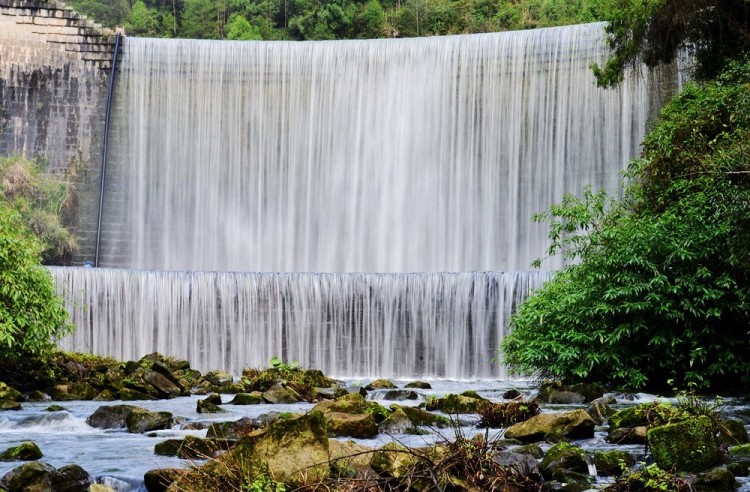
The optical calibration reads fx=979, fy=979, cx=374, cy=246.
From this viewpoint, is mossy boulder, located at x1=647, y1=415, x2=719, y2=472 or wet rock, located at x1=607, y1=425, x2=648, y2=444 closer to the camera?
mossy boulder, located at x1=647, y1=415, x2=719, y2=472

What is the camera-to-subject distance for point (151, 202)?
81.0ft

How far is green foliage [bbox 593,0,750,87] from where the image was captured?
1563 centimetres

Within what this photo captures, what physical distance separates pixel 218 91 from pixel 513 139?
7.71 meters

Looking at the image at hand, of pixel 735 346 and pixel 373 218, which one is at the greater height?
pixel 373 218

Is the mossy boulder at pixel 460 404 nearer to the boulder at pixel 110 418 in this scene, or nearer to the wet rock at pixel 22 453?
the boulder at pixel 110 418

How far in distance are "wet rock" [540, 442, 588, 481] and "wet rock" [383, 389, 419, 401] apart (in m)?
5.68

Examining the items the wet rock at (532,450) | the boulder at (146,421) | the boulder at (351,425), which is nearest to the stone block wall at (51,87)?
the boulder at (146,421)

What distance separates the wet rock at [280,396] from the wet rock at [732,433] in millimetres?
6028

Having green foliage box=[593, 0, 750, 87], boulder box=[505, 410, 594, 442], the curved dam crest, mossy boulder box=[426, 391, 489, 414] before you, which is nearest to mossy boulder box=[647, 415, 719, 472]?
boulder box=[505, 410, 594, 442]

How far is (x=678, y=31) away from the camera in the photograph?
16.4 m

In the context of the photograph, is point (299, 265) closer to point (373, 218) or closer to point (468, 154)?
point (373, 218)

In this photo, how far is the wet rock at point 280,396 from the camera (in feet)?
41.4

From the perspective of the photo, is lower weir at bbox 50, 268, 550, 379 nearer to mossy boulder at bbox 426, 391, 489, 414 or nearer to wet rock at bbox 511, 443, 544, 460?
mossy boulder at bbox 426, 391, 489, 414

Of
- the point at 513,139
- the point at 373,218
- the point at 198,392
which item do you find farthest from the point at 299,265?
the point at 198,392
